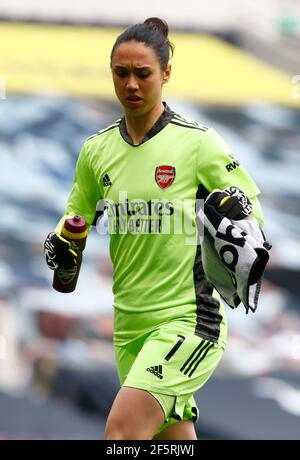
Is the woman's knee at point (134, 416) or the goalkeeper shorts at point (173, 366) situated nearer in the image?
the woman's knee at point (134, 416)

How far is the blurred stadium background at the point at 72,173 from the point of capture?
39.2 feet

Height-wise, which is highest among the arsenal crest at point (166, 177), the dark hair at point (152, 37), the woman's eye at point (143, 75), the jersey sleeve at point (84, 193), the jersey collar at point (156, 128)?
the dark hair at point (152, 37)

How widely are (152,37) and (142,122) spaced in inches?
15.1

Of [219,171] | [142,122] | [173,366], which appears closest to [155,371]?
[173,366]

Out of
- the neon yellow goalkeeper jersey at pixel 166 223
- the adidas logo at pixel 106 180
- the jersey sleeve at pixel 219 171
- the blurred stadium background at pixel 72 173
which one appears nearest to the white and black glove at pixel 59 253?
the neon yellow goalkeeper jersey at pixel 166 223

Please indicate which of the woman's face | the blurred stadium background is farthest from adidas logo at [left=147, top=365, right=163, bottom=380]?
the blurred stadium background

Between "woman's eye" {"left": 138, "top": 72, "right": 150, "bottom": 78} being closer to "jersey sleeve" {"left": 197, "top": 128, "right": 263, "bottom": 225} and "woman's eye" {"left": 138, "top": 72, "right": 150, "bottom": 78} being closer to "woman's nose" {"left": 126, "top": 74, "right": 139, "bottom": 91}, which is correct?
"woman's nose" {"left": 126, "top": 74, "right": 139, "bottom": 91}

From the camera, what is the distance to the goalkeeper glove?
5766mm

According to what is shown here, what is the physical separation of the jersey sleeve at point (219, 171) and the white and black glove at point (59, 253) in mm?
636

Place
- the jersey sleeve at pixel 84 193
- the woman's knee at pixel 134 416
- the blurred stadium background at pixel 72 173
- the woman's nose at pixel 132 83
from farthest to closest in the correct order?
the blurred stadium background at pixel 72 173, the jersey sleeve at pixel 84 193, the woman's nose at pixel 132 83, the woman's knee at pixel 134 416

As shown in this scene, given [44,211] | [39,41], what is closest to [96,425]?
[44,211]

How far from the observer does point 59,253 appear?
6125 millimetres

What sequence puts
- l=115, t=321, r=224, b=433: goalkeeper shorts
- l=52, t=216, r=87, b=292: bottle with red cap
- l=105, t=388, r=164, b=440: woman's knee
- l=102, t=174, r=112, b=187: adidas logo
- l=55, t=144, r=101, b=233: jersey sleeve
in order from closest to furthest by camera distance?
1. l=105, t=388, r=164, b=440: woman's knee
2. l=115, t=321, r=224, b=433: goalkeeper shorts
3. l=52, t=216, r=87, b=292: bottle with red cap
4. l=102, t=174, r=112, b=187: adidas logo
5. l=55, t=144, r=101, b=233: jersey sleeve

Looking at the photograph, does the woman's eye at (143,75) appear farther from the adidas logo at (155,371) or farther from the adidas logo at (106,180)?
the adidas logo at (155,371)
